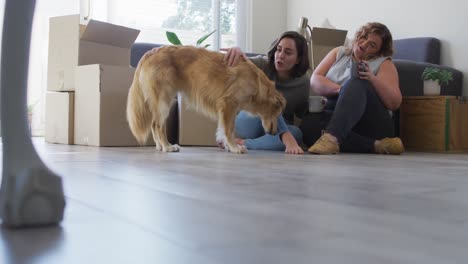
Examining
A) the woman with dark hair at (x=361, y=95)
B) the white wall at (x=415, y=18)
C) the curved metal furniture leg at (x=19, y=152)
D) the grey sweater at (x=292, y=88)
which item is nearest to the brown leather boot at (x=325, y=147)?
the woman with dark hair at (x=361, y=95)

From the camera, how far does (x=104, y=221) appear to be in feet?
2.56

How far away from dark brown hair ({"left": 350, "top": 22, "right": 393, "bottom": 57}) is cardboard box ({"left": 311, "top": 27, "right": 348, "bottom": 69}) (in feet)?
1.88

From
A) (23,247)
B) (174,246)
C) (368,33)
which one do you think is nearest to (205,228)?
(174,246)

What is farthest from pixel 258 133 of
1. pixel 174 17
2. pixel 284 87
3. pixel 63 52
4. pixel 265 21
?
pixel 265 21

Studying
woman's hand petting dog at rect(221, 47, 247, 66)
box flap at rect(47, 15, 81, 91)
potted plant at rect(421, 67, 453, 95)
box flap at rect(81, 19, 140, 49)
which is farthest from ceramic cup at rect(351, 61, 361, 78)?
box flap at rect(47, 15, 81, 91)

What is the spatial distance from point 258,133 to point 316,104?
437mm

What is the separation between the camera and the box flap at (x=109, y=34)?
11.1 ft

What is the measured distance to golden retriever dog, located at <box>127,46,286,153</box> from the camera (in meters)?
2.81

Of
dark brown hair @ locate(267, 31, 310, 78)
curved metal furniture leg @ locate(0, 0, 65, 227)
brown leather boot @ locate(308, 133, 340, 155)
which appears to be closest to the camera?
curved metal furniture leg @ locate(0, 0, 65, 227)

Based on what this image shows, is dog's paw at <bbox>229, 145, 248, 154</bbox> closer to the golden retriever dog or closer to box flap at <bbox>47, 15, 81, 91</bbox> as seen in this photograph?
the golden retriever dog

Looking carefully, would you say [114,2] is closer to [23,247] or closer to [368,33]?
[368,33]

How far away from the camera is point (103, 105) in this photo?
323 cm

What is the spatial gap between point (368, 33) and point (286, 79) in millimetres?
535

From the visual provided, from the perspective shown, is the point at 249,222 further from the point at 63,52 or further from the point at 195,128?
the point at 63,52
